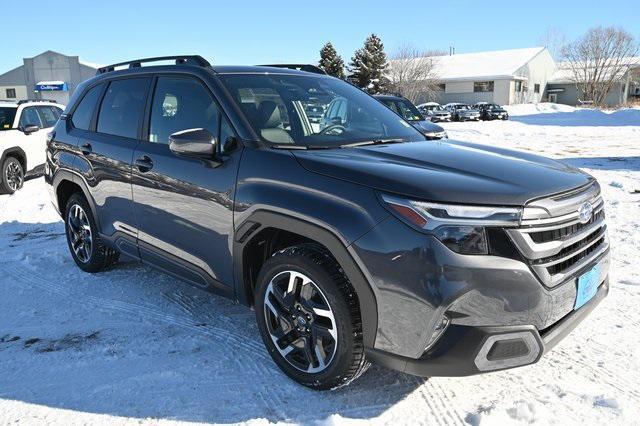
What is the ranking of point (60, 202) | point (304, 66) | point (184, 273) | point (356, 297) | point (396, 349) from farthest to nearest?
point (60, 202), point (304, 66), point (184, 273), point (356, 297), point (396, 349)

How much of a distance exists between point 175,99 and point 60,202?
232cm

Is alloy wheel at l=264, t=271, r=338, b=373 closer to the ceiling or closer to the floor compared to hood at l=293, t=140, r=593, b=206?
closer to the floor

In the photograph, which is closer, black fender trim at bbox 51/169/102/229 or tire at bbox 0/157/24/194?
black fender trim at bbox 51/169/102/229

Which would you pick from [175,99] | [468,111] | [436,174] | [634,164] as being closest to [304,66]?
[175,99]

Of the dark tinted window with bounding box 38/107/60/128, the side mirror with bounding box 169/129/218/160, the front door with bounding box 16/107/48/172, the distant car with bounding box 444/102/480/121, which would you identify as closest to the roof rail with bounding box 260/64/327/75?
the side mirror with bounding box 169/129/218/160

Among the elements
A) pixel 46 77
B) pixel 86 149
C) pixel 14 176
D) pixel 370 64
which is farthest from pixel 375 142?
pixel 46 77

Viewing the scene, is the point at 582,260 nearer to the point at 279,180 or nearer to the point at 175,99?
the point at 279,180

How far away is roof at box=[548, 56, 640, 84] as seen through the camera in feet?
186

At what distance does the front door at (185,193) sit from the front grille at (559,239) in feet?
5.51

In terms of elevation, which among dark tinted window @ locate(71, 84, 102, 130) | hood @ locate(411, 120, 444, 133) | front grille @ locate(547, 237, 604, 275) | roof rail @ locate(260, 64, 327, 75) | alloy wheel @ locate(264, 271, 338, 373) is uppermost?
roof rail @ locate(260, 64, 327, 75)

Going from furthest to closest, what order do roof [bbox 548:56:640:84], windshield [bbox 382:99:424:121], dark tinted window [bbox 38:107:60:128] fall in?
roof [bbox 548:56:640:84]
windshield [bbox 382:99:424:121]
dark tinted window [bbox 38:107:60:128]

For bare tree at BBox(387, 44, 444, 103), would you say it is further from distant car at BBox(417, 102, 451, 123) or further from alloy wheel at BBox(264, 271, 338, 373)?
alloy wheel at BBox(264, 271, 338, 373)

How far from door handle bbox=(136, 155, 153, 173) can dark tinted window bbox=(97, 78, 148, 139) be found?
29 centimetres

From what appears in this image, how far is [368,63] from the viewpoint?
5244 centimetres
